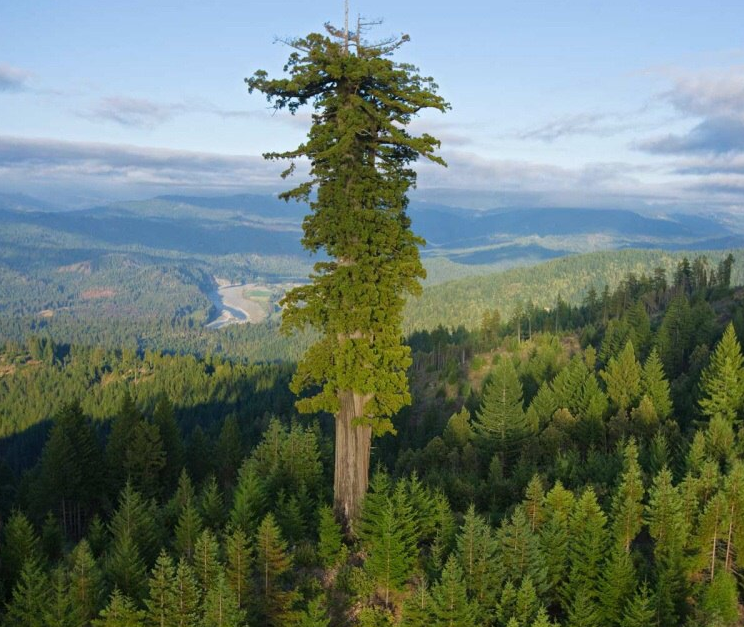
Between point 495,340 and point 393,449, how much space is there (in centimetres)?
5812

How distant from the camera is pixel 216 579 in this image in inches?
687

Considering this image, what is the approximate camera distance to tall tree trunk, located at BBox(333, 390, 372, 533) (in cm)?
2139

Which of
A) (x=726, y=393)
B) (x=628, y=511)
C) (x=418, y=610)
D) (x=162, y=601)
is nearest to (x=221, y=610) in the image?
(x=162, y=601)

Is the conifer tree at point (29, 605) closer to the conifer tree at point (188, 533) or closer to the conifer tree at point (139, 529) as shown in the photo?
the conifer tree at point (139, 529)

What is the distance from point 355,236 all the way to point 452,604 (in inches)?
438

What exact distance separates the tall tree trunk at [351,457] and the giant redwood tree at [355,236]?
0.11ft

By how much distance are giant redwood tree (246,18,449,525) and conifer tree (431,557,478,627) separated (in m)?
5.56

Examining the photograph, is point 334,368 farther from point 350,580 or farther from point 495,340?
point 495,340

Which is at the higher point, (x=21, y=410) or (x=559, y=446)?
(x=559, y=446)

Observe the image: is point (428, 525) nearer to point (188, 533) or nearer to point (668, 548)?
point (668, 548)

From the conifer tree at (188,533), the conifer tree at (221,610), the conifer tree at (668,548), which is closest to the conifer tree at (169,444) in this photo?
the conifer tree at (188,533)

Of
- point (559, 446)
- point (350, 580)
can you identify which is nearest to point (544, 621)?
point (350, 580)

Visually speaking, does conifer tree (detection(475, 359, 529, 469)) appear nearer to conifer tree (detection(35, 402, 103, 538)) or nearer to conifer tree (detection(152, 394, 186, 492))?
conifer tree (detection(152, 394, 186, 492))

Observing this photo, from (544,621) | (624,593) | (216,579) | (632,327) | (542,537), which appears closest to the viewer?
(544,621)
